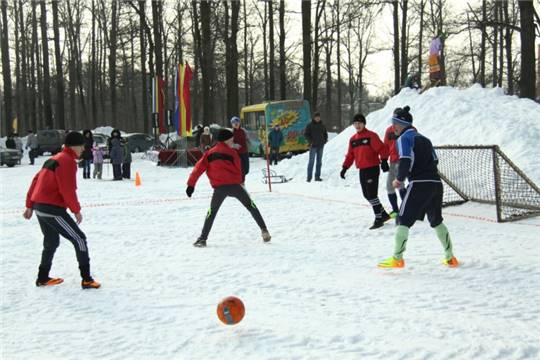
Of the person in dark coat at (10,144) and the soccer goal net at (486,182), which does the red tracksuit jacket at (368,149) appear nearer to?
the soccer goal net at (486,182)

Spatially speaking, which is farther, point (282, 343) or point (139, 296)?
point (139, 296)

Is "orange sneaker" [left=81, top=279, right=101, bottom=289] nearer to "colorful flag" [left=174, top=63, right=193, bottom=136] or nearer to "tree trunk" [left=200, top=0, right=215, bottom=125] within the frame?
"colorful flag" [left=174, top=63, right=193, bottom=136]

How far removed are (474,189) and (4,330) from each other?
9.36 m

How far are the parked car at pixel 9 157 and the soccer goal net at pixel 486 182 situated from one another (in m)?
20.5

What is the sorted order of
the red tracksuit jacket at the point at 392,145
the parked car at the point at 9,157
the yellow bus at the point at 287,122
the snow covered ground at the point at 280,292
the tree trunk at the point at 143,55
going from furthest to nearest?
the tree trunk at the point at 143,55, the yellow bus at the point at 287,122, the parked car at the point at 9,157, the red tracksuit jacket at the point at 392,145, the snow covered ground at the point at 280,292

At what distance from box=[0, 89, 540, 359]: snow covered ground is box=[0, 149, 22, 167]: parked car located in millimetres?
18021

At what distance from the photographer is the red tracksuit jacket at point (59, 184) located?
5.65m

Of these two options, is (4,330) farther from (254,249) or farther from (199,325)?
(254,249)

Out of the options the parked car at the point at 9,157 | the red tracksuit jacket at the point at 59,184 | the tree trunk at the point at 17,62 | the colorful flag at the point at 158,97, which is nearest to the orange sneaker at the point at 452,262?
the red tracksuit jacket at the point at 59,184

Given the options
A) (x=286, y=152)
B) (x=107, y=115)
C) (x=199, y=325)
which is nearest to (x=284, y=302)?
(x=199, y=325)

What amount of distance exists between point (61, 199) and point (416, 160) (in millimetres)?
3586

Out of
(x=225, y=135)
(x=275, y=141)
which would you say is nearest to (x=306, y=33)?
(x=275, y=141)

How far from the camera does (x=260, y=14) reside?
137 ft

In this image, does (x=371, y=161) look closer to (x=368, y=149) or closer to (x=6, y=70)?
(x=368, y=149)
